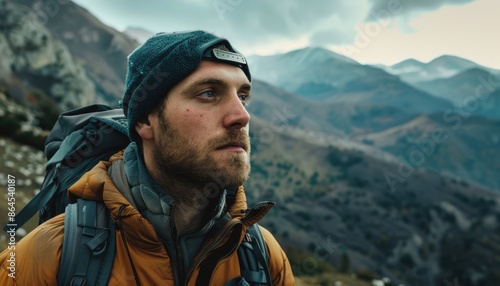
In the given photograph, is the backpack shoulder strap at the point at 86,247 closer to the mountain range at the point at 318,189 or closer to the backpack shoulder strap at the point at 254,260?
the backpack shoulder strap at the point at 254,260

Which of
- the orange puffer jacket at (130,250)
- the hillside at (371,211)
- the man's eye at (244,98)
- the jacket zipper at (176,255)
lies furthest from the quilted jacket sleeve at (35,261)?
the hillside at (371,211)

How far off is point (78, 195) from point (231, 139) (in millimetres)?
885

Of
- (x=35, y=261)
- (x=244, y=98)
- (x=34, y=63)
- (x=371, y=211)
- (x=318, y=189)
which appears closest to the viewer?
(x=35, y=261)

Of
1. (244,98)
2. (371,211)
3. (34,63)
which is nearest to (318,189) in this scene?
(371,211)

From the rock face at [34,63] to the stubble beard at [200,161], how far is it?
159ft

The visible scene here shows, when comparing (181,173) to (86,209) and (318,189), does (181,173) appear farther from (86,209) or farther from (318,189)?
(318,189)

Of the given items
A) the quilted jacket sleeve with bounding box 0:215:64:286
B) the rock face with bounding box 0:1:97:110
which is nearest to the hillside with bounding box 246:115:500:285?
the rock face with bounding box 0:1:97:110

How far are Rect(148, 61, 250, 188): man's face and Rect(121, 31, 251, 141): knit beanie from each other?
60 mm

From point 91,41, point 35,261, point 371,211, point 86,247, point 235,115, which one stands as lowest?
point 371,211

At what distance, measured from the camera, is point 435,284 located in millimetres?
68688

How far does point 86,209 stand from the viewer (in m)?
1.85

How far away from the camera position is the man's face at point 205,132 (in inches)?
77.2

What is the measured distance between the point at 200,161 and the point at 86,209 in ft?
2.05

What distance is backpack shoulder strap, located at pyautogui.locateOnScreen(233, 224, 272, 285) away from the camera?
2.03 meters
